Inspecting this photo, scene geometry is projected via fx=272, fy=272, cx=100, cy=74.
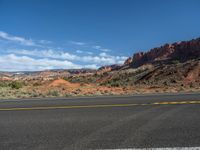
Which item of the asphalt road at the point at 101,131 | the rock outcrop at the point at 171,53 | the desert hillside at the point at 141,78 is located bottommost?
the asphalt road at the point at 101,131

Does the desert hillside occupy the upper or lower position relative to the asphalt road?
upper

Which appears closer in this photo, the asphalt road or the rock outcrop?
the asphalt road

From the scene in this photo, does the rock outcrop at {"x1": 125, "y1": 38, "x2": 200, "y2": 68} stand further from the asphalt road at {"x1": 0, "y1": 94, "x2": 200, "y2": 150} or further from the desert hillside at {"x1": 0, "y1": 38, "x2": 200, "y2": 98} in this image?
the asphalt road at {"x1": 0, "y1": 94, "x2": 200, "y2": 150}

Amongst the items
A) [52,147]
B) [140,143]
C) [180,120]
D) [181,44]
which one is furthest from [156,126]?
[181,44]

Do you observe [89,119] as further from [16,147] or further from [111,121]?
[16,147]

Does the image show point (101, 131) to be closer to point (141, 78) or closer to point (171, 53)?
point (141, 78)

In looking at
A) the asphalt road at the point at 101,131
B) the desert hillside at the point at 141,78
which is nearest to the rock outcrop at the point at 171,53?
the desert hillside at the point at 141,78

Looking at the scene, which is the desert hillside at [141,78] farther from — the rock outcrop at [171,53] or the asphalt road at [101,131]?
the asphalt road at [101,131]

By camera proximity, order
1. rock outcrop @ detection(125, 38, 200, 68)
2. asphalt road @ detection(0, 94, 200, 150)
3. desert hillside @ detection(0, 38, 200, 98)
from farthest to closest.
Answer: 1. rock outcrop @ detection(125, 38, 200, 68)
2. desert hillside @ detection(0, 38, 200, 98)
3. asphalt road @ detection(0, 94, 200, 150)

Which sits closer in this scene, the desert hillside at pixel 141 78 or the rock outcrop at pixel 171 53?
the desert hillside at pixel 141 78

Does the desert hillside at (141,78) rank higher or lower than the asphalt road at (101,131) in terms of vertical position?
higher

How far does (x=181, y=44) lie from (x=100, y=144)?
13041 cm

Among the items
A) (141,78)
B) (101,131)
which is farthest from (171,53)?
(101,131)

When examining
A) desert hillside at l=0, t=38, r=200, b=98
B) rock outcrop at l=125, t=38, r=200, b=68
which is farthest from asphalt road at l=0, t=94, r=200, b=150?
rock outcrop at l=125, t=38, r=200, b=68
